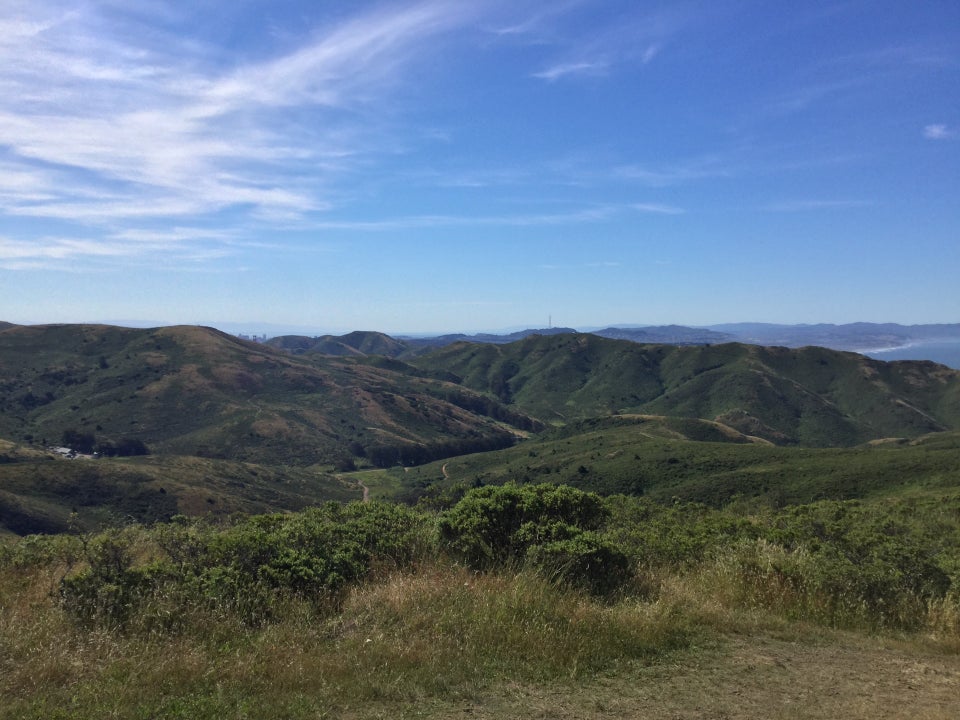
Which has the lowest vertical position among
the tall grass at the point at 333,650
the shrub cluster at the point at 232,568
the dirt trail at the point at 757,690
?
the dirt trail at the point at 757,690

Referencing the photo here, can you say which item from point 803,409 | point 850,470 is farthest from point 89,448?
point 803,409

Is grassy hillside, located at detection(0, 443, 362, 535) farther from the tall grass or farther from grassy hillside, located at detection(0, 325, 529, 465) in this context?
the tall grass

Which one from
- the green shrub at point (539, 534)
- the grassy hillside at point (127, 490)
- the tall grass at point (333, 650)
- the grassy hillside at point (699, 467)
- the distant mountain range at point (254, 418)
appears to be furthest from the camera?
the distant mountain range at point (254, 418)

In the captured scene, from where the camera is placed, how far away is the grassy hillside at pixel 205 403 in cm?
13350

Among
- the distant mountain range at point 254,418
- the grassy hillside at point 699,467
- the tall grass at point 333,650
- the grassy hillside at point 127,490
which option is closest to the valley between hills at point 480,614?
the tall grass at point 333,650

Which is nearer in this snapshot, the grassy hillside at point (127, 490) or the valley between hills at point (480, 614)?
the valley between hills at point (480, 614)

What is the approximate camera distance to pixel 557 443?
4966 inches

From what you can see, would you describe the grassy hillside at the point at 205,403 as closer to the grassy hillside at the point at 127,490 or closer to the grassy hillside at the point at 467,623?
the grassy hillside at the point at 127,490

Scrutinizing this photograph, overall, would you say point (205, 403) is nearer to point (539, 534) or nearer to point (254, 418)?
point (254, 418)

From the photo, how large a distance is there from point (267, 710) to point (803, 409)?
639 ft

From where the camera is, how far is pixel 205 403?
148 m

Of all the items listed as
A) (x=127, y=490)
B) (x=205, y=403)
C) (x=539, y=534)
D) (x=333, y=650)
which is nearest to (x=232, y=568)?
(x=333, y=650)

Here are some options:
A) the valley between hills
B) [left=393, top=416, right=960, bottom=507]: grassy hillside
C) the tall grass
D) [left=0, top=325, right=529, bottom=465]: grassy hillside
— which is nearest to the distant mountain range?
[left=0, top=325, right=529, bottom=465]: grassy hillside

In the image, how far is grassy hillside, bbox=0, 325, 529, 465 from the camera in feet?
438
